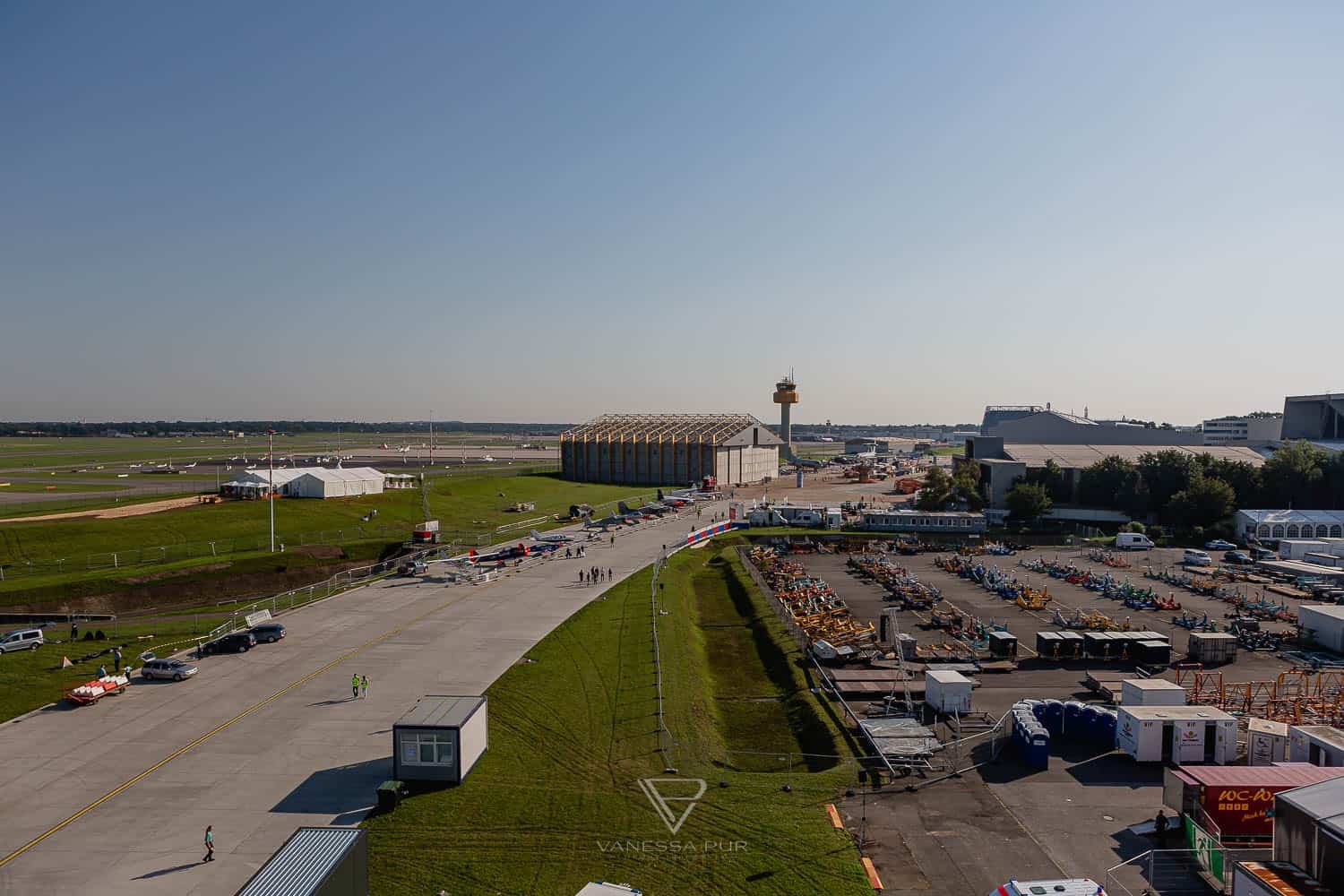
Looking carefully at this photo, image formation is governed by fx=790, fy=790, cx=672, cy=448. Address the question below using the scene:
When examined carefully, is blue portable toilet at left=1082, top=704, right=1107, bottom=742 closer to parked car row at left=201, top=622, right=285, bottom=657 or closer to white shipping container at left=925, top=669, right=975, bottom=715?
white shipping container at left=925, top=669, right=975, bottom=715

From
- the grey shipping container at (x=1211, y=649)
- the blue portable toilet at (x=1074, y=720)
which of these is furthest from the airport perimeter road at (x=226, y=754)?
the grey shipping container at (x=1211, y=649)

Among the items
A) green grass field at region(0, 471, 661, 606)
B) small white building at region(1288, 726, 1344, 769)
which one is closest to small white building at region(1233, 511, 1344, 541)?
small white building at region(1288, 726, 1344, 769)

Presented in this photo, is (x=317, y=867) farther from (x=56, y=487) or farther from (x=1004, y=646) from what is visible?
(x=56, y=487)

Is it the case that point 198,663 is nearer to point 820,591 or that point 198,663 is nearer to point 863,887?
point 863,887

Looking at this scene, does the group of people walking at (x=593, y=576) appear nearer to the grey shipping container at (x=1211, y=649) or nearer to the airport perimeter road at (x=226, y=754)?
the airport perimeter road at (x=226, y=754)

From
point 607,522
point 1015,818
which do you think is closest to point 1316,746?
point 1015,818
